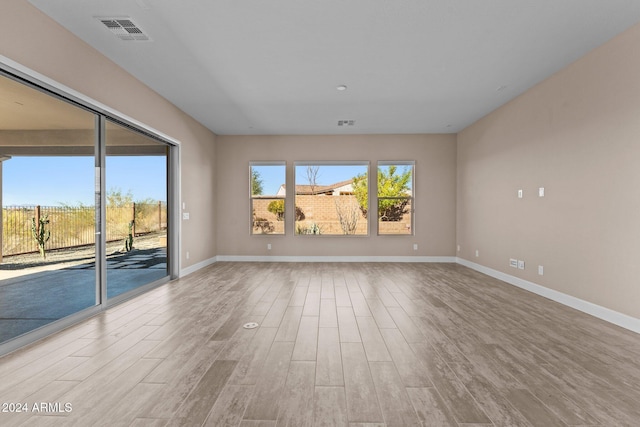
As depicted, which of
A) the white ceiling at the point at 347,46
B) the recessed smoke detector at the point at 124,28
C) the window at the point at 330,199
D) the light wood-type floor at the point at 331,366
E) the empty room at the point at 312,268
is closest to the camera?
the light wood-type floor at the point at 331,366

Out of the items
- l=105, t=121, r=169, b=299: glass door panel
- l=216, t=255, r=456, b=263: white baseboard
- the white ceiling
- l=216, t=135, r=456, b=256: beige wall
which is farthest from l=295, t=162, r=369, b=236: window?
l=105, t=121, r=169, b=299: glass door panel

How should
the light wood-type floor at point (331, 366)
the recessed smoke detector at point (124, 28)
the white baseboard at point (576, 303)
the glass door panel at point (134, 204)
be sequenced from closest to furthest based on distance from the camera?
the light wood-type floor at point (331, 366), the recessed smoke detector at point (124, 28), the white baseboard at point (576, 303), the glass door panel at point (134, 204)

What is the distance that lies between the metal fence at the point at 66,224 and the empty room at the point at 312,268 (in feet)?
0.09

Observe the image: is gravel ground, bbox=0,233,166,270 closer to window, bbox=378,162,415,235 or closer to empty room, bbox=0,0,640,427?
empty room, bbox=0,0,640,427

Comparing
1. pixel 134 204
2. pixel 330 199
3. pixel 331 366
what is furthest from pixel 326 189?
pixel 331 366

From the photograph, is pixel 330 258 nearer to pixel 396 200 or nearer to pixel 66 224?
pixel 396 200

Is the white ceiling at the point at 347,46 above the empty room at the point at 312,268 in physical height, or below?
above

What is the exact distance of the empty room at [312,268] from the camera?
6.08 feet

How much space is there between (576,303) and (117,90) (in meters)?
6.17

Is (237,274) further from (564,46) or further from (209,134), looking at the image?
(564,46)

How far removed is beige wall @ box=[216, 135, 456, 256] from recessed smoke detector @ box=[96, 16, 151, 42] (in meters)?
3.89

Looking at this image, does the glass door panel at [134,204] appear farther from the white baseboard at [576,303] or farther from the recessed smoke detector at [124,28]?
the white baseboard at [576,303]

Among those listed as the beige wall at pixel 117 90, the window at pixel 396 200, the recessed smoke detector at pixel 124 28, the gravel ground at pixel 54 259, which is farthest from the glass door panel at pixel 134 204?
the window at pixel 396 200

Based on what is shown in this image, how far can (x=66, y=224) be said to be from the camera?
3.27m
